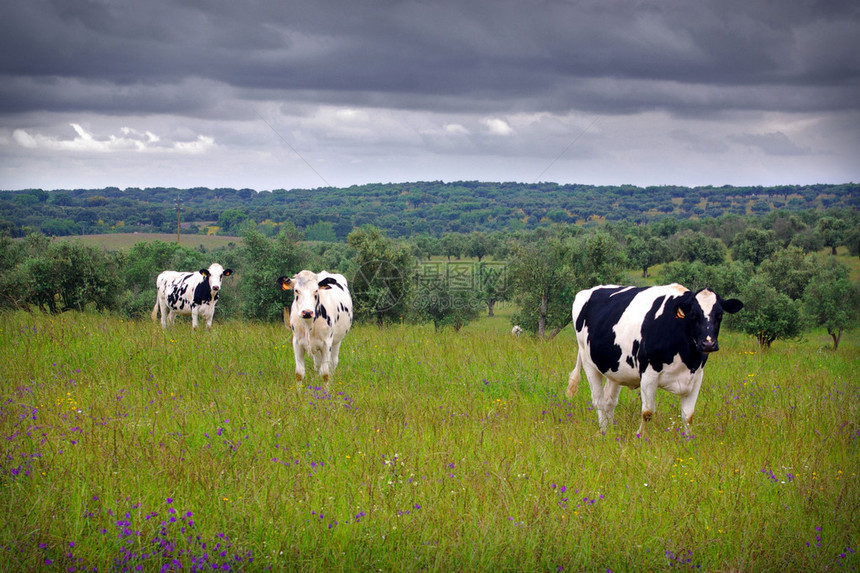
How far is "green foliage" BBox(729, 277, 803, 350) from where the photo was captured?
45.5 meters

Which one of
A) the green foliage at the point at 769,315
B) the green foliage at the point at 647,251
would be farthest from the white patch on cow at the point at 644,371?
the green foliage at the point at 647,251

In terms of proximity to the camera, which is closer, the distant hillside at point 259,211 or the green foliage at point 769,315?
the green foliage at point 769,315

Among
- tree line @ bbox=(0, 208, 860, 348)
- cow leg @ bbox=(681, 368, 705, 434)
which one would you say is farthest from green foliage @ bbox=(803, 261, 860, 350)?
cow leg @ bbox=(681, 368, 705, 434)

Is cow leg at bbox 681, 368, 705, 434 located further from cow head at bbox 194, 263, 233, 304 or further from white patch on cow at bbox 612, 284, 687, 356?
cow head at bbox 194, 263, 233, 304

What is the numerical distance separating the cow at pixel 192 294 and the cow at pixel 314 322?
8.11 meters

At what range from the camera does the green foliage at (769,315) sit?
149 feet

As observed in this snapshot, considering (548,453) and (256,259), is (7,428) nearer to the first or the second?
(548,453)

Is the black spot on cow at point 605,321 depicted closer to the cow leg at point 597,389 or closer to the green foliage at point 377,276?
the cow leg at point 597,389

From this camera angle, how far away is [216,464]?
231 inches

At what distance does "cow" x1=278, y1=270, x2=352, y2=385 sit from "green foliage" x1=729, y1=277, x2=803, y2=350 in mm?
42953

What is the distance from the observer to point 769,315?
1822 inches

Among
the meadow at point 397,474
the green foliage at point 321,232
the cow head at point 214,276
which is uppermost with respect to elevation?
the green foliage at point 321,232

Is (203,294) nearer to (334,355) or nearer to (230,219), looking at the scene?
(334,355)

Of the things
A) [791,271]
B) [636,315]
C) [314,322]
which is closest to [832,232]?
[791,271]
